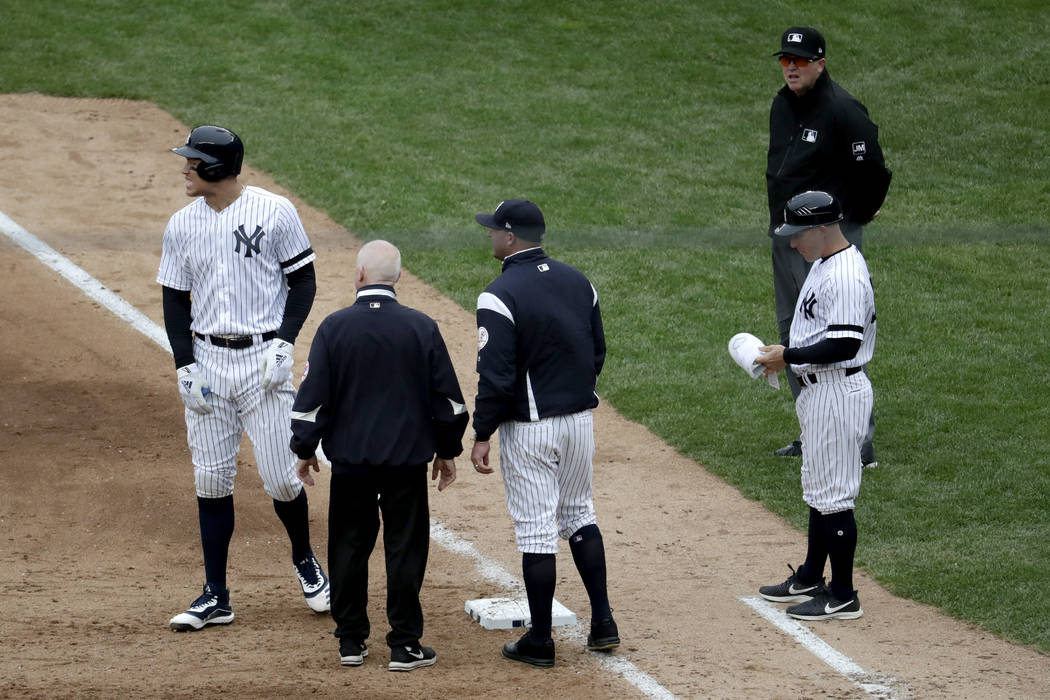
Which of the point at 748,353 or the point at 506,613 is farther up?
the point at 748,353

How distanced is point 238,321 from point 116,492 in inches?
80.1

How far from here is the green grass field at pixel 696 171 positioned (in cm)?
750

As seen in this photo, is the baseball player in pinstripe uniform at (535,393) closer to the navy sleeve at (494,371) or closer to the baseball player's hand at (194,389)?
the navy sleeve at (494,371)

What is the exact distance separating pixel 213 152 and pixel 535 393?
1.65 m

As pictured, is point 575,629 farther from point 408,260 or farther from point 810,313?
point 408,260

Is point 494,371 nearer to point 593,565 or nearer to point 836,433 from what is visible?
point 593,565

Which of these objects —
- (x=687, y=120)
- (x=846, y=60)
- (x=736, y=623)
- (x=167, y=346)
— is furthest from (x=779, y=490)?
(x=846, y=60)

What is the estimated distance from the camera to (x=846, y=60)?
14.9 metres

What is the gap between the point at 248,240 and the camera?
5.42m

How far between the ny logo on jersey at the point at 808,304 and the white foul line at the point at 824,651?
1.29m

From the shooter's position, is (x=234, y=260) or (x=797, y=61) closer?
(x=234, y=260)

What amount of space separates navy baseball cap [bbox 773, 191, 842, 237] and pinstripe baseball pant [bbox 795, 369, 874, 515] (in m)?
0.62

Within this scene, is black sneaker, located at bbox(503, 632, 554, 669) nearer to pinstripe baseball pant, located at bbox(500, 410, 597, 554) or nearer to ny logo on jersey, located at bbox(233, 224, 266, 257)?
pinstripe baseball pant, located at bbox(500, 410, 597, 554)

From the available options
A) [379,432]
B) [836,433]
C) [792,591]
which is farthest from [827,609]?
[379,432]
